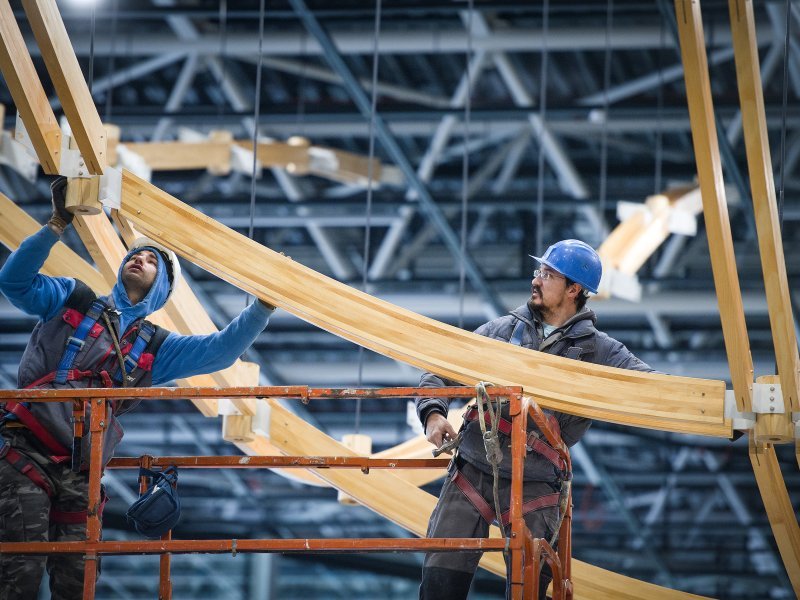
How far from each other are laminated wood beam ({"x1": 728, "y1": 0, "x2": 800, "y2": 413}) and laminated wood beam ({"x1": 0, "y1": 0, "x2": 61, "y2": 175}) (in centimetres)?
346

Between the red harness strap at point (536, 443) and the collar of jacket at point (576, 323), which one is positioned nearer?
the red harness strap at point (536, 443)

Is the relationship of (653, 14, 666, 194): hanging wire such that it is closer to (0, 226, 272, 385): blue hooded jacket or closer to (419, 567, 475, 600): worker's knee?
(0, 226, 272, 385): blue hooded jacket

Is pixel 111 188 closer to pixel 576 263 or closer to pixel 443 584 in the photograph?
pixel 576 263

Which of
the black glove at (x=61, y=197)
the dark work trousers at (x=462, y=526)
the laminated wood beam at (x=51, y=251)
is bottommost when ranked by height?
the dark work trousers at (x=462, y=526)

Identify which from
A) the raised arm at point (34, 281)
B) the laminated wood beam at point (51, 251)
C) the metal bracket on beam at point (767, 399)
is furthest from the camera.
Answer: the laminated wood beam at point (51, 251)

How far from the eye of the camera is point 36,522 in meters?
7.53

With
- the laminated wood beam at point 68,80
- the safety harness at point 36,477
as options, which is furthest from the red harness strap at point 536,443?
the laminated wood beam at point 68,80

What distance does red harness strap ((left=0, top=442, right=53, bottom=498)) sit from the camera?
24.8ft

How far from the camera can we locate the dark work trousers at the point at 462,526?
7.81m

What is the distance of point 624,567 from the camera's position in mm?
24906

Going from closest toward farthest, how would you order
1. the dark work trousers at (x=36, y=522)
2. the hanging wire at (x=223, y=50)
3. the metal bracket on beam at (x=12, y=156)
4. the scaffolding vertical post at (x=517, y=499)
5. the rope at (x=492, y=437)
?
the scaffolding vertical post at (x=517, y=499), the rope at (x=492, y=437), the dark work trousers at (x=36, y=522), the metal bracket on beam at (x=12, y=156), the hanging wire at (x=223, y=50)

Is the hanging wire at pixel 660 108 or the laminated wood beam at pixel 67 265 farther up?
the hanging wire at pixel 660 108

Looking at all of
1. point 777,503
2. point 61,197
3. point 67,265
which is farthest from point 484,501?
point 67,265

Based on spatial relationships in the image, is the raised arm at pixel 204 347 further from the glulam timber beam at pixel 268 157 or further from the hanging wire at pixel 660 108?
the hanging wire at pixel 660 108
